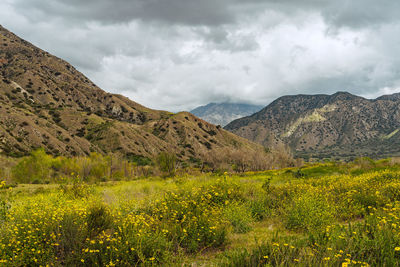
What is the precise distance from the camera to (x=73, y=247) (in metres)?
5.58

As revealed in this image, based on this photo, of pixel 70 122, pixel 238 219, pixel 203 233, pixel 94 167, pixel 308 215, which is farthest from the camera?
pixel 70 122

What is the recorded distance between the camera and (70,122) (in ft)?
369

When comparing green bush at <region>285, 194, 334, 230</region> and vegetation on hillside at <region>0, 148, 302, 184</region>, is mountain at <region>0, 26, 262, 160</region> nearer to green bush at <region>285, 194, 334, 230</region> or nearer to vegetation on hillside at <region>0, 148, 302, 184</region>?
vegetation on hillside at <region>0, 148, 302, 184</region>

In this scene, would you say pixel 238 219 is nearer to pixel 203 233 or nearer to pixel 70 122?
pixel 203 233

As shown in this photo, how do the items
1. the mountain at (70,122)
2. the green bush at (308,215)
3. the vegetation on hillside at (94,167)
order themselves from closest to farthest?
the green bush at (308,215)
the vegetation on hillside at (94,167)
the mountain at (70,122)

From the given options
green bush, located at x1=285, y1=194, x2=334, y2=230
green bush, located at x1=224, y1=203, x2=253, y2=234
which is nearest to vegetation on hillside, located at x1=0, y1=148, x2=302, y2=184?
green bush, located at x1=224, y1=203, x2=253, y2=234

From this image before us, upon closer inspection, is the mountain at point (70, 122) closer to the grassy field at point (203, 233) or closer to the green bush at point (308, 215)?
the grassy field at point (203, 233)

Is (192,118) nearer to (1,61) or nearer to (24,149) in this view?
(24,149)

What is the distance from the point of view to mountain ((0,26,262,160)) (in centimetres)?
8481

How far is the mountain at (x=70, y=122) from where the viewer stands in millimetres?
84812

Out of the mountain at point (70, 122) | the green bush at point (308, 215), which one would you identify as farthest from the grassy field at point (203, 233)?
the mountain at point (70, 122)

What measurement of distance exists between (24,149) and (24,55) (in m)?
124

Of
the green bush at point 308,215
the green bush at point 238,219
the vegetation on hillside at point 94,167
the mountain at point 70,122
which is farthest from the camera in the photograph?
the mountain at point 70,122

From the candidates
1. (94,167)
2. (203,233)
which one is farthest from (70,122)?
(203,233)
